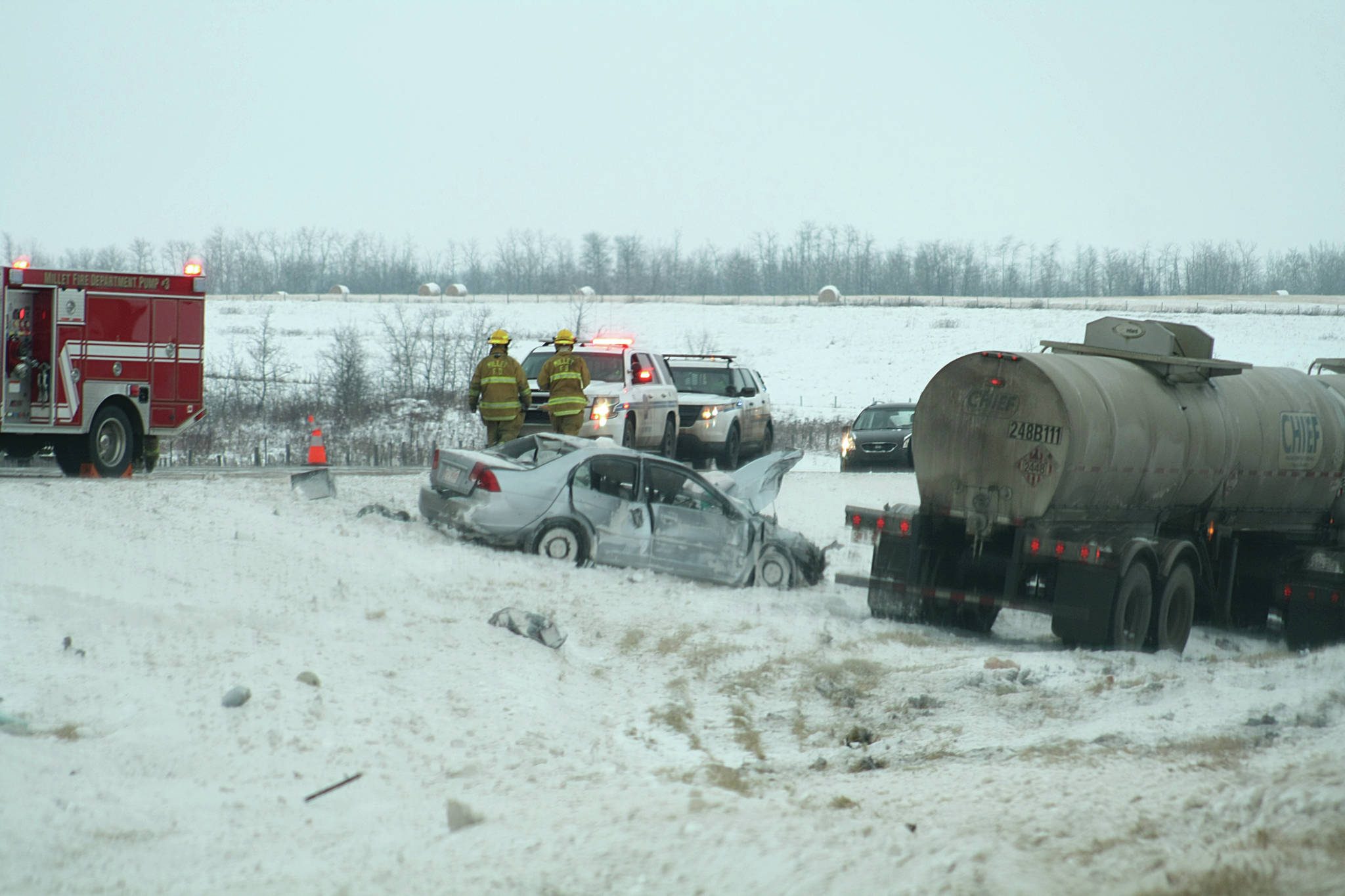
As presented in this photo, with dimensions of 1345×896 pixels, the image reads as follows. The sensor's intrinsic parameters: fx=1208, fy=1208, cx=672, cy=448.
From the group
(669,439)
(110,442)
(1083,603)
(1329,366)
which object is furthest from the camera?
(669,439)

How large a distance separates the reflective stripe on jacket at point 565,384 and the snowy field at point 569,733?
8.84 ft

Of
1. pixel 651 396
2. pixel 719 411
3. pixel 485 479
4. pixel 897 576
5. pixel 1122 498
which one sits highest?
pixel 651 396

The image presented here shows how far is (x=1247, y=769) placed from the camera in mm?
5820

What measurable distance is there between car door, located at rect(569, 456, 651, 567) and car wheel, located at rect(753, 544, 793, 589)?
1.33m

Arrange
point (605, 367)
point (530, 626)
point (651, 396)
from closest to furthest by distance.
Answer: point (530, 626) → point (605, 367) → point (651, 396)

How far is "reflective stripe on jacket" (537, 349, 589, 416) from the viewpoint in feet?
48.3

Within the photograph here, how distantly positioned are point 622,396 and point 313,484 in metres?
5.03

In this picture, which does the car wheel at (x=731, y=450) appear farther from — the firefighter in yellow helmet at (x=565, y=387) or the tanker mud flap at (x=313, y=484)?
the tanker mud flap at (x=313, y=484)

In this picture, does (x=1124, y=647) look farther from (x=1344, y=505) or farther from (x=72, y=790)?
(x=72, y=790)

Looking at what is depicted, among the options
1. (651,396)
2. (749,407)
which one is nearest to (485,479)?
(651,396)

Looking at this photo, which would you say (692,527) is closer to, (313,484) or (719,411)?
(313,484)

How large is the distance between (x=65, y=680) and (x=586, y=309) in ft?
249

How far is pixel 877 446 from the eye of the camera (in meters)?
24.8

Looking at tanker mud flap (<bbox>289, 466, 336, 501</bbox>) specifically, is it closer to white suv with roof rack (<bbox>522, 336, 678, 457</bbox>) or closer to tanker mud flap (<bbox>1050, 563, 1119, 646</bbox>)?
white suv with roof rack (<bbox>522, 336, 678, 457</bbox>)
